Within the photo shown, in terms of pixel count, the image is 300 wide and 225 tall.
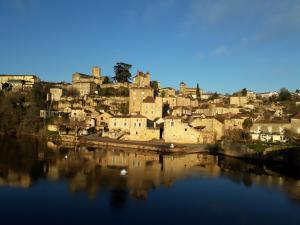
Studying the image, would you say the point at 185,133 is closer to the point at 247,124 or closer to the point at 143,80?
the point at 247,124

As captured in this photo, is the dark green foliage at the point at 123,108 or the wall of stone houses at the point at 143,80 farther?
the wall of stone houses at the point at 143,80

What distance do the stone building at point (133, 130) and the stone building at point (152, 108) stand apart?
16.0ft

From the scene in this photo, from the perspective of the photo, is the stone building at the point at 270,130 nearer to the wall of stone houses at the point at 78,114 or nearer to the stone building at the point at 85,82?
the wall of stone houses at the point at 78,114

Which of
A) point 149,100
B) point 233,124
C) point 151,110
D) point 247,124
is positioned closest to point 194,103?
point 149,100

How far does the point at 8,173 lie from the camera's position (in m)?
25.3

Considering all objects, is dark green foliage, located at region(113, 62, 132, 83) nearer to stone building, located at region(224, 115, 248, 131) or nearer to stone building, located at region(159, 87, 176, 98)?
stone building, located at region(159, 87, 176, 98)

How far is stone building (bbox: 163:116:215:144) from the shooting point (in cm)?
4259

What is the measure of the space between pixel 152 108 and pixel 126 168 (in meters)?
23.4

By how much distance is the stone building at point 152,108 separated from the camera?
166ft

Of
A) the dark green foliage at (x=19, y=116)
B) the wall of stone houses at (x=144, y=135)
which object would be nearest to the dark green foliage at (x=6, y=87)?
the dark green foliage at (x=19, y=116)

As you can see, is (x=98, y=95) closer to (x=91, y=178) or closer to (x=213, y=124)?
(x=213, y=124)

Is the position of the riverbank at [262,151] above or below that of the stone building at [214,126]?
below

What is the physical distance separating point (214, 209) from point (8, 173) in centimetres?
1568

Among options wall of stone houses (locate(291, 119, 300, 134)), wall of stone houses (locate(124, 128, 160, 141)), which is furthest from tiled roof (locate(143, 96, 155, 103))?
wall of stone houses (locate(291, 119, 300, 134))
